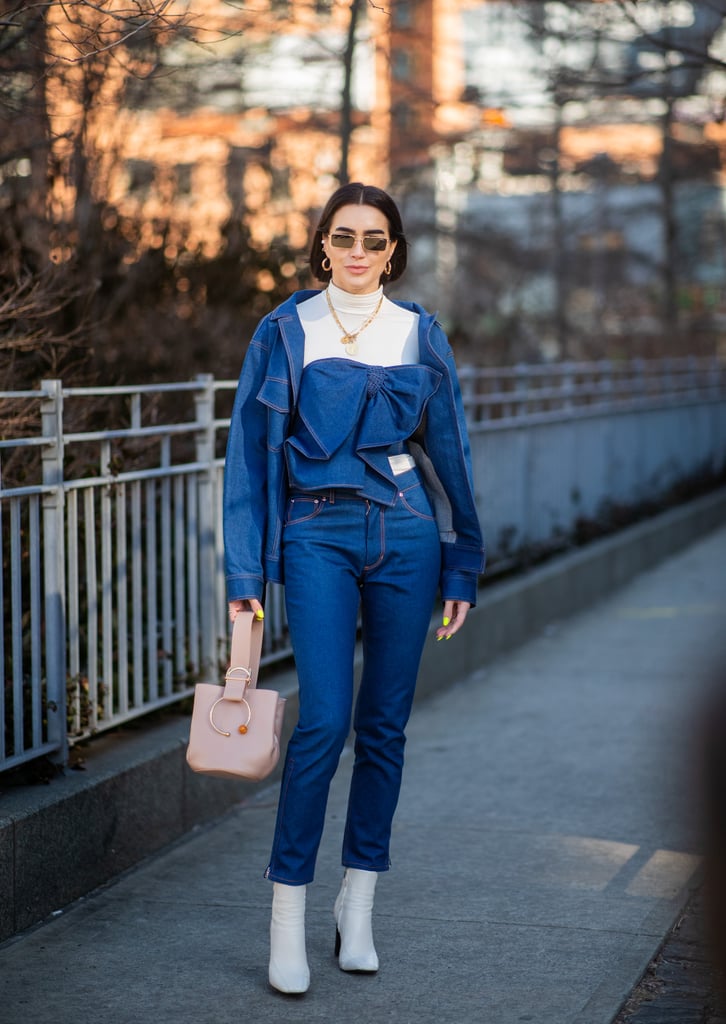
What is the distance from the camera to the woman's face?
4125 millimetres

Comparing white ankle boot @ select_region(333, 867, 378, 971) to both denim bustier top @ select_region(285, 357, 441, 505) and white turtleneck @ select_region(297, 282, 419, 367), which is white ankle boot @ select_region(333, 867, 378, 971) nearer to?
denim bustier top @ select_region(285, 357, 441, 505)

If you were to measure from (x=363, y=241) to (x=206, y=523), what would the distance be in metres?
2.20

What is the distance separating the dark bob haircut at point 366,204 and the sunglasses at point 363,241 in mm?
63

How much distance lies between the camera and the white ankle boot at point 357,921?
4145 millimetres

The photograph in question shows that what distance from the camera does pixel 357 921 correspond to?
4160 mm

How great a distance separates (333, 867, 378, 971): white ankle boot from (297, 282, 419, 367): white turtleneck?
131 cm

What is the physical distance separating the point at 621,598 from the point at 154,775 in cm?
648

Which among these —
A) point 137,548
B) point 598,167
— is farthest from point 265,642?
point 598,167

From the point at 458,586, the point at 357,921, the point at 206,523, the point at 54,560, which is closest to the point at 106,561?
the point at 54,560

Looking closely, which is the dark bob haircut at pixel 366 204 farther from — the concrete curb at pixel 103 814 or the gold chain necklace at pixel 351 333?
the concrete curb at pixel 103 814

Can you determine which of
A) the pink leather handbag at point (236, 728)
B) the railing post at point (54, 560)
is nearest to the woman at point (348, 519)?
the pink leather handbag at point (236, 728)

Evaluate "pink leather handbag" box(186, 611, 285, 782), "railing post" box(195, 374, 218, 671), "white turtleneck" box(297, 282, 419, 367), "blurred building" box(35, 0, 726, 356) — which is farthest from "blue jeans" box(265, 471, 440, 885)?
"blurred building" box(35, 0, 726, 356)

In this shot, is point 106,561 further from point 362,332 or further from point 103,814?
point 362,332

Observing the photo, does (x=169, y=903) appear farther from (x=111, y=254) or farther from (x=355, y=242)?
(x=111, y=254)
